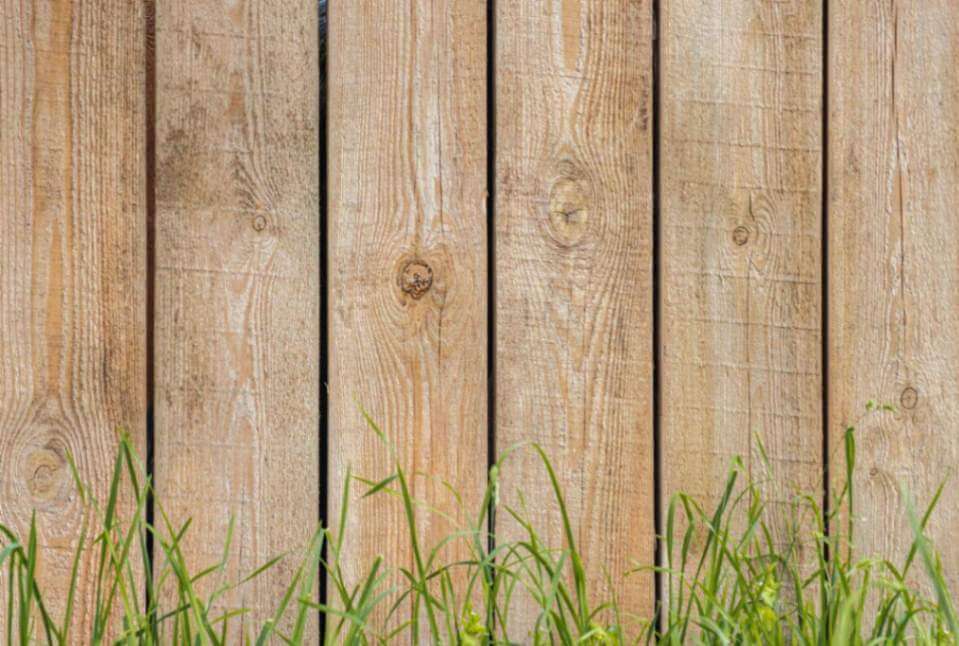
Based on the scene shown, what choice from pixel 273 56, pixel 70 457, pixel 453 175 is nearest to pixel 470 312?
pixel 453 175

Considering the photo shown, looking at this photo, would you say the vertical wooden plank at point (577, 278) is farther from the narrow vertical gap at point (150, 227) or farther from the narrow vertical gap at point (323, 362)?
the narrow vertical gap at point (150, 227)

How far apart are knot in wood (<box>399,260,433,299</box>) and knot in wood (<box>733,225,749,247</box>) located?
0.48 meters

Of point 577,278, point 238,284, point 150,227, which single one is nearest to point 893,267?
point 577,278

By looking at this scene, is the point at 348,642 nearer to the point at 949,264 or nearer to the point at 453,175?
the point at 453,175

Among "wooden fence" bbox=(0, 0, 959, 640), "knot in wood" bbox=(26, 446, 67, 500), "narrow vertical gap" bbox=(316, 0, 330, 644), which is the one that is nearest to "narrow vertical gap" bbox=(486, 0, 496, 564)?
"wooden fence" bbox=(0, 0, 959, 640)

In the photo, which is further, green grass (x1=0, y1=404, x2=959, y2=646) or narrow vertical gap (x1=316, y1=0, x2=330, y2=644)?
narrow vertical gap (x1=316, y1=0, x2=330, y2=644)

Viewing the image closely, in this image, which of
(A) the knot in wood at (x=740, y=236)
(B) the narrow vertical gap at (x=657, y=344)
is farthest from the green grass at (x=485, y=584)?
A: (A) the knot in wood at (x=740, y=236)

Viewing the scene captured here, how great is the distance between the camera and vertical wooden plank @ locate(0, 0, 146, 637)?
160cm

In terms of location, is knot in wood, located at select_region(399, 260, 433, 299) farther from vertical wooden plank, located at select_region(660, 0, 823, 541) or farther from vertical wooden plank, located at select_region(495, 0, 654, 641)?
vertical wooden plank, located at select_region(660, 0, 823, 541)

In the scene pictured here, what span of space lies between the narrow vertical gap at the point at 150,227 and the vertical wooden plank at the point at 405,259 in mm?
248

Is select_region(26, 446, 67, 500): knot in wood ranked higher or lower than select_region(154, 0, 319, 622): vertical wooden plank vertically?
lower

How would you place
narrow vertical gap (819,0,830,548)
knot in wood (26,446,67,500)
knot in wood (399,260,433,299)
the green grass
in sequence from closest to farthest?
the green grass, knot in wood (26,446,67,500), knot in wood (399,260,433,299), narrow vertical gap (819,0,830,548)

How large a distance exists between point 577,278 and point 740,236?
267mm

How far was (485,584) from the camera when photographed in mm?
1462
